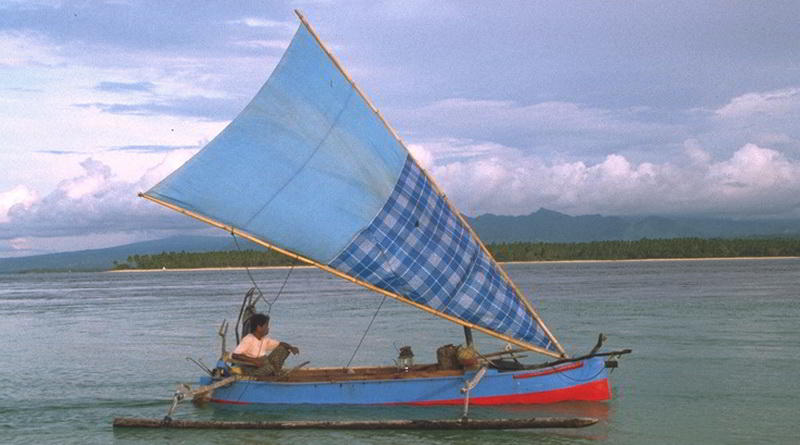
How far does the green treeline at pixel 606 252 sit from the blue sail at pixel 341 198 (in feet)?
420

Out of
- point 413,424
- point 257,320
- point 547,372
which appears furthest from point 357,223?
point 547,372

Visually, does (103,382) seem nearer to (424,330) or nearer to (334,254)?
(334,254)

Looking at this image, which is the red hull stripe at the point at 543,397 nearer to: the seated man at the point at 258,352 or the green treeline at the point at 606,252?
the seated man at the point at 258,352

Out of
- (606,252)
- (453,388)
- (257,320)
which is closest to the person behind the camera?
(453,388)

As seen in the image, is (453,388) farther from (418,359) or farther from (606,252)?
(606,252)

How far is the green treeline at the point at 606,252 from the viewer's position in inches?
5881

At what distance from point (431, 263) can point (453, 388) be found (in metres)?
2.57

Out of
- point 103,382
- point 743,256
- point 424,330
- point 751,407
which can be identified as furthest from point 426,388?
point 743,256

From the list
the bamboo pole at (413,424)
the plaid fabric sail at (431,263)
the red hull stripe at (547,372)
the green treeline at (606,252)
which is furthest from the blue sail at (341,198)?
the green treeline at (606,252)

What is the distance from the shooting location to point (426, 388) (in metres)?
Answer: 17.2

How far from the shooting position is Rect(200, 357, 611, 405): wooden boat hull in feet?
56.2

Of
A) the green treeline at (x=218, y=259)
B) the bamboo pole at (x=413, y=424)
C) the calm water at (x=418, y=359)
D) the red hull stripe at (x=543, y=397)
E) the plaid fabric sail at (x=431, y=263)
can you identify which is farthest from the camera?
the green treeline at (x=218, y=259)

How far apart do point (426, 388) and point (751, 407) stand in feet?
23.9

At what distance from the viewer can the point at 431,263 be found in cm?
1686
